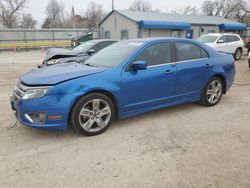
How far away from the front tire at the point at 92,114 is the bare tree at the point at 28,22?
217 ft

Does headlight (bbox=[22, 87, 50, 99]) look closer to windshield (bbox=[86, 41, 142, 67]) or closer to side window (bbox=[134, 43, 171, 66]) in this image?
windshield (bbox=[86, 41, 142, 67])

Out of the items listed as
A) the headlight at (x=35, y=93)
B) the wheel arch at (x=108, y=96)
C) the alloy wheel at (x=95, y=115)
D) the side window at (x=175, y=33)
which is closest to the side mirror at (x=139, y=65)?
the wheel arch at (x=108, y=96)

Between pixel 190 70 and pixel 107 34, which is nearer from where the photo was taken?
pixel 190 70

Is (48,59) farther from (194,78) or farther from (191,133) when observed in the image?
(191,133)

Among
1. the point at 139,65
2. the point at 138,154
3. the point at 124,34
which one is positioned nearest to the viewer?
the point at 138,154

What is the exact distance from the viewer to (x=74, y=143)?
3391 millimetres

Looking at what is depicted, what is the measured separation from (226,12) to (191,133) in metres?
59.8

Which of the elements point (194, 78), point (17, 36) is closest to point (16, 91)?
point (194, 78)

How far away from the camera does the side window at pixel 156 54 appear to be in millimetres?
4020

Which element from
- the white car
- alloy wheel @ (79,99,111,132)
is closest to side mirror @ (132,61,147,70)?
alloy wheel @ (79,99,111,132)

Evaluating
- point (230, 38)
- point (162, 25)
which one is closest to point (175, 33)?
point (162, 25)

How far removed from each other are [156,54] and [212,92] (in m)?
1.77

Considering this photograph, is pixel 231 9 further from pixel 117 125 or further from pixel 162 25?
pixel 117 125

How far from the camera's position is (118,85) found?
12.1 feet
